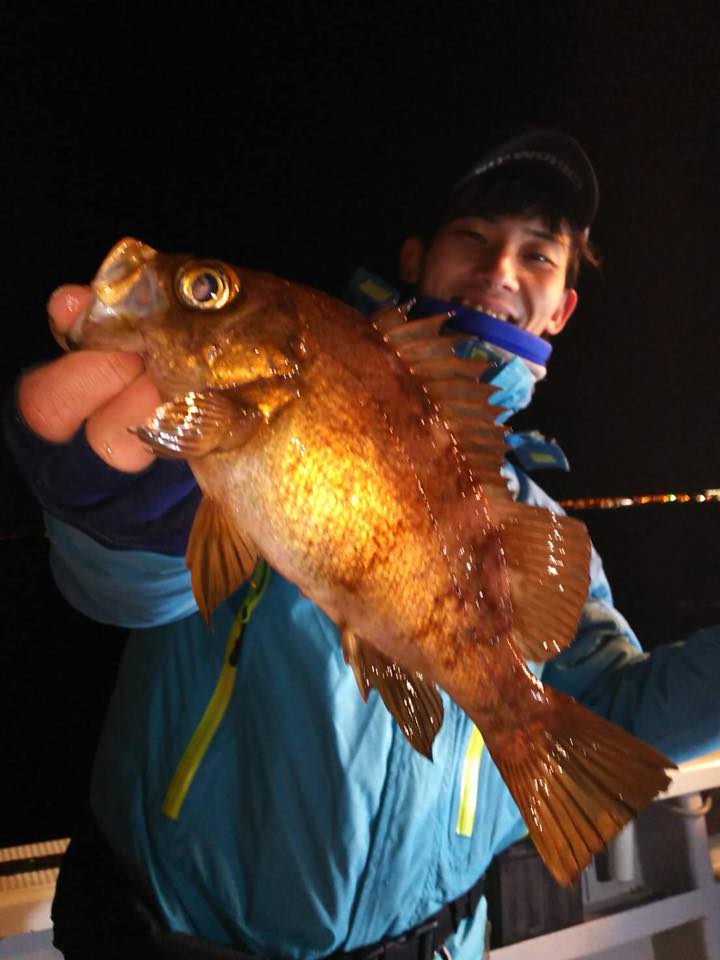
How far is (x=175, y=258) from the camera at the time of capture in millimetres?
848

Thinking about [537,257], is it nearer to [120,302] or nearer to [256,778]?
[120,302]

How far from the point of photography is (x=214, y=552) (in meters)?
0.84

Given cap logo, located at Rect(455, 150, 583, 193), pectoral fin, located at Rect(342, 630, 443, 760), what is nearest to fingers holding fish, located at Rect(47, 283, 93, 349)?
pectoral fin, located at Rect(342, 630, 443, 760)

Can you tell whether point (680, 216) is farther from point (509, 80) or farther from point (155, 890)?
point (155, 890)

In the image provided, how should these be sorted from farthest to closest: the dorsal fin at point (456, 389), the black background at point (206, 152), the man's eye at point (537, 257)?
1. the black background at point (206, 152)
2. the man's eye at point (537, 257)
3. the dorsal fin at point (456, 389)

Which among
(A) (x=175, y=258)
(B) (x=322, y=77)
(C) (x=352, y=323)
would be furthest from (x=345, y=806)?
(B) (x=322, y=77)

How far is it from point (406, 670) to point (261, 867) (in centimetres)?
72

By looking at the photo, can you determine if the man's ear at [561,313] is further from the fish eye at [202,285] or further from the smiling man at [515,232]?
the fish eye at [202,285]

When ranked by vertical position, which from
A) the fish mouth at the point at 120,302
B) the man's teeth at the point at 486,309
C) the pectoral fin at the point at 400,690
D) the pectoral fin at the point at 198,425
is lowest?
the pectoral fin at the point at 400,690

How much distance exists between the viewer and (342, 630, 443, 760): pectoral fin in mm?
846

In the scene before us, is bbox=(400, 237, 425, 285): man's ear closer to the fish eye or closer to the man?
the man

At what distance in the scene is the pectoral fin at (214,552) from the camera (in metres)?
0.83

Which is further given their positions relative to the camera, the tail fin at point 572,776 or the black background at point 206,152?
the black background at point 206,152

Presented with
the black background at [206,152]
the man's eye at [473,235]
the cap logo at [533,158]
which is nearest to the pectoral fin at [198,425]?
the man's eye at [473,235]
